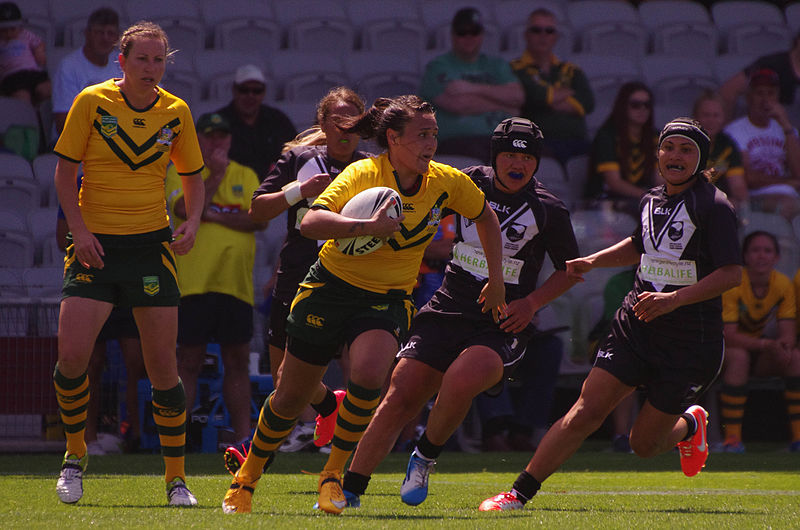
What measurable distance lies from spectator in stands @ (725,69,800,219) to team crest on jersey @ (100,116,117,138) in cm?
823

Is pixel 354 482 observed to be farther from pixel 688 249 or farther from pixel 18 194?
pixel 18 194

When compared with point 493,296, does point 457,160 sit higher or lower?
lower

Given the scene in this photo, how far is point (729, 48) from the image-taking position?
15.0 metres

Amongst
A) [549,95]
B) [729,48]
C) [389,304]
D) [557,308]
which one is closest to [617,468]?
[557,308]

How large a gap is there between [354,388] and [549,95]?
299 inches

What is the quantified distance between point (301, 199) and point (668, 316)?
197 centimetres

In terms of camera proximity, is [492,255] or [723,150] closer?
[492,255]

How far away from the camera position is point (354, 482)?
521cm

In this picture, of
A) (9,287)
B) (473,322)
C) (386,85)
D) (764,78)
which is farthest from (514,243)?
(386,85)

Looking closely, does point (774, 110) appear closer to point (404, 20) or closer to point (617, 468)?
point (404, 20)

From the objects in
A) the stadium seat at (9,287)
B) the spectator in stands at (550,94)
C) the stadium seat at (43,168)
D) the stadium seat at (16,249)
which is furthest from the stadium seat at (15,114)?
the spectator in stands at (550,94)

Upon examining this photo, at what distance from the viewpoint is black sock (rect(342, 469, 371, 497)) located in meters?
5.21

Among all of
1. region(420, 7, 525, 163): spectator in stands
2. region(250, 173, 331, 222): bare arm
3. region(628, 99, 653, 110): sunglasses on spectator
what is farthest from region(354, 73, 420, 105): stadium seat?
region(250, 173, 331, 222): bare arm

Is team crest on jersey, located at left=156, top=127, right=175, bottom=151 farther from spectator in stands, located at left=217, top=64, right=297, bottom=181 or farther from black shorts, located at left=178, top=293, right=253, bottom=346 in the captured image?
spectator in stands, located at left=217, top=64, right=297, bottom=181
